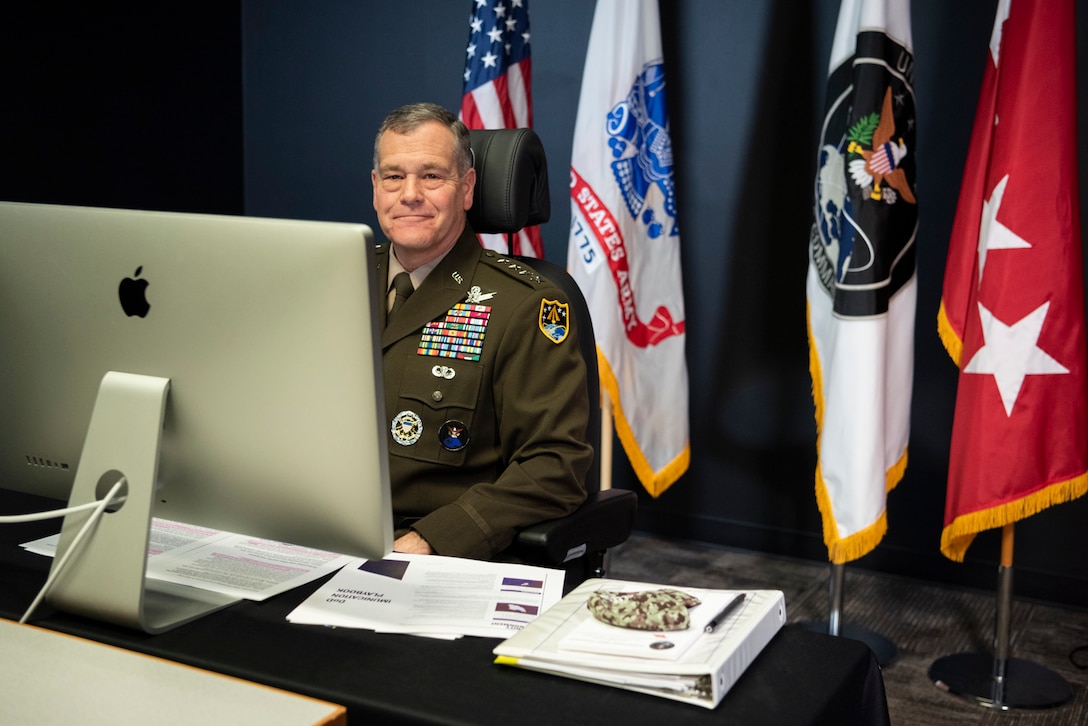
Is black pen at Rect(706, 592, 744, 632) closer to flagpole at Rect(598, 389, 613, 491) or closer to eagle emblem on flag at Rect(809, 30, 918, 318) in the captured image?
eagle emblem on flag at Rect(809, 30, 918, 318)

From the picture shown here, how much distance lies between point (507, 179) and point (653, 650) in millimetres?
1049

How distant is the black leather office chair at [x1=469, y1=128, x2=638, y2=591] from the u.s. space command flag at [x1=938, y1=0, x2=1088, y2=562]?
1.10m

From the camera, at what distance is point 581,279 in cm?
314

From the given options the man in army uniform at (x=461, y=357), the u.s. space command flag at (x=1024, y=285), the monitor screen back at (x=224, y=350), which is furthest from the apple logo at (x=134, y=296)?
the u.s. space command flag at (x=1024, y=285)

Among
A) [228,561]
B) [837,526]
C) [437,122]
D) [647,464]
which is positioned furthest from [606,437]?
[228,561]

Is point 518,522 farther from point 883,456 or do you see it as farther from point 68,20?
point 68,20

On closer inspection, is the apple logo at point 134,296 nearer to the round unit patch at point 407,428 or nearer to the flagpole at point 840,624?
the round unit patch at point 407,428

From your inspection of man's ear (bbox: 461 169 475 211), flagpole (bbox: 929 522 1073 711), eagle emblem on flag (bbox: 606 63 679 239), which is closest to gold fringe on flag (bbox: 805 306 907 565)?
flagpole (bbox: 929 522 1073 711)

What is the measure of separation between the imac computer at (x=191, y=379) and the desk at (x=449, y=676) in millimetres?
59

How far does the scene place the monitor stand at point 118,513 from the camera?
1179 millimetres

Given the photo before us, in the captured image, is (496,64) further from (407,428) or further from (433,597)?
(433,597)

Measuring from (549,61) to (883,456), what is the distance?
189 cm

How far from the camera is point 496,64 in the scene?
10.6 feet

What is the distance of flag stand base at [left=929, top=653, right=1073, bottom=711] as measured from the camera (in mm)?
2592
